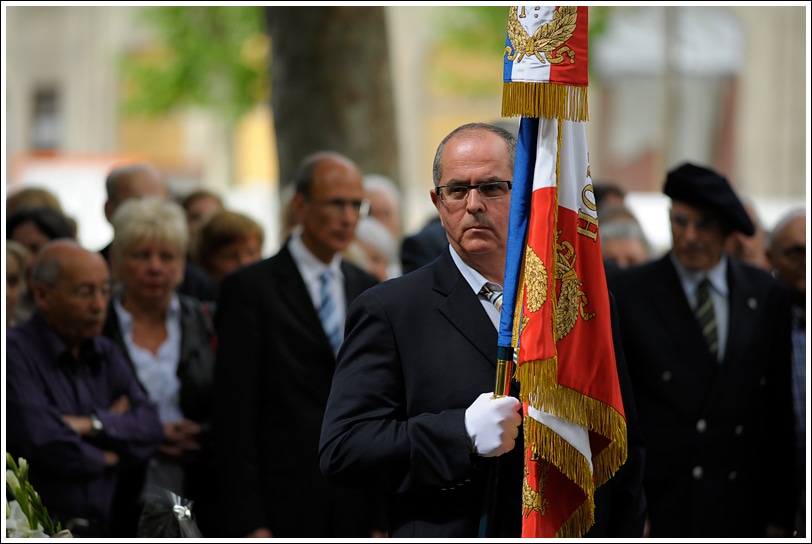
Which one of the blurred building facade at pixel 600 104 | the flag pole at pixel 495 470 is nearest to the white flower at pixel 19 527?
the flag pole at pixel 495 470

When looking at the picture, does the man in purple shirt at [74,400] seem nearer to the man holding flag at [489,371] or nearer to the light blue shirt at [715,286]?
the man holding flag at [489,371]

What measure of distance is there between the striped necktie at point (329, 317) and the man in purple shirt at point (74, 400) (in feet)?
2.77

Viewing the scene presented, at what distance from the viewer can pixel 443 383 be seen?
376 centimetres

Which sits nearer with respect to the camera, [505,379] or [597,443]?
[505,379]

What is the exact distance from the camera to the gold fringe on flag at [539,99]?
3727mm

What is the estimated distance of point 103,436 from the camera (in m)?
5.54

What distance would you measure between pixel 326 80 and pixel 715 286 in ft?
16.0

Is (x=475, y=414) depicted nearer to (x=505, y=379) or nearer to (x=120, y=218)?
(x=505, y=379)

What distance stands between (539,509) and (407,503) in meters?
0.38

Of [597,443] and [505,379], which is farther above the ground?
[505,379]

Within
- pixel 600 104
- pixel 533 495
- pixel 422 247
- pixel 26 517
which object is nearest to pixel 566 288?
pixel 533 495

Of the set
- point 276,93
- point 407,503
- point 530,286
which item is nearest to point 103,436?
point 407,503

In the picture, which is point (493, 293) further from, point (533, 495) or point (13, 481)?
point (13, 481)

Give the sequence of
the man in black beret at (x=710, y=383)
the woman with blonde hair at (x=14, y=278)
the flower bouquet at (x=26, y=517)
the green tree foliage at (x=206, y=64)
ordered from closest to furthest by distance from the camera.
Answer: the flower bouquet at (x=26, y=517), the man in black beret at (x=710, y=383), the woman with blonde hair at (x=14, y=278), the green tree foliage at (x=206, y=64)
